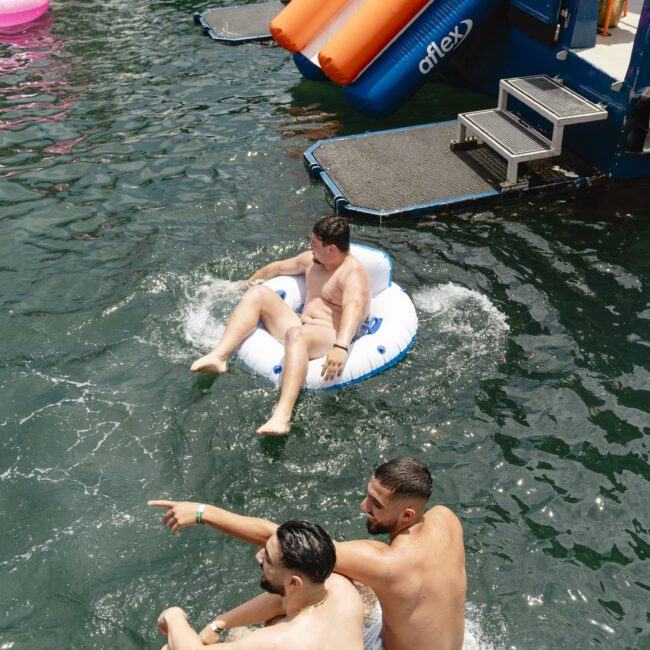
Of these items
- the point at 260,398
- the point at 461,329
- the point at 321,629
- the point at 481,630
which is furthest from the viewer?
the point at 461,329

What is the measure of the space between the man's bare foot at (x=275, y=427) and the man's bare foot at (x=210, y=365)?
707 mm

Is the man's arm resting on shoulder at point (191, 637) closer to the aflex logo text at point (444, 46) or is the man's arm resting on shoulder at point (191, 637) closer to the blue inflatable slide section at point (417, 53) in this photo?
the blue inflatable slide section at point (417, 53)

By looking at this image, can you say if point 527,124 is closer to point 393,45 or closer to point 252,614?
point 393,45

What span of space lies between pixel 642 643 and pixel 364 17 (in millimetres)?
8005

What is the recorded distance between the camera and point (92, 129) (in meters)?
10.7

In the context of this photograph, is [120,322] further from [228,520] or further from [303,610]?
[303,610]

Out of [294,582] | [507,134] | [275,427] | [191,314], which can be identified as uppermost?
[294,582]

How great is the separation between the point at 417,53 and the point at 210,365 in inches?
225

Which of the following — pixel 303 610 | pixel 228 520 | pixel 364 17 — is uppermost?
pixel 364 17

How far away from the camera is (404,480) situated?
3754mm

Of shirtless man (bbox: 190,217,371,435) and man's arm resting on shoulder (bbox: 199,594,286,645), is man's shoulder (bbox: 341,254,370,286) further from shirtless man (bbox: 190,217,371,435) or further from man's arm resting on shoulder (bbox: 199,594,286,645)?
man's arm resting on shoulder (bbox: 199,594,286,645)

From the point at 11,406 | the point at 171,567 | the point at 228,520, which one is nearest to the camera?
the point at 228,520

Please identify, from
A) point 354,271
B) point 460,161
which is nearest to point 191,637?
point 354,271

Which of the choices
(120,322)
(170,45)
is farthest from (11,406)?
(170,45)
